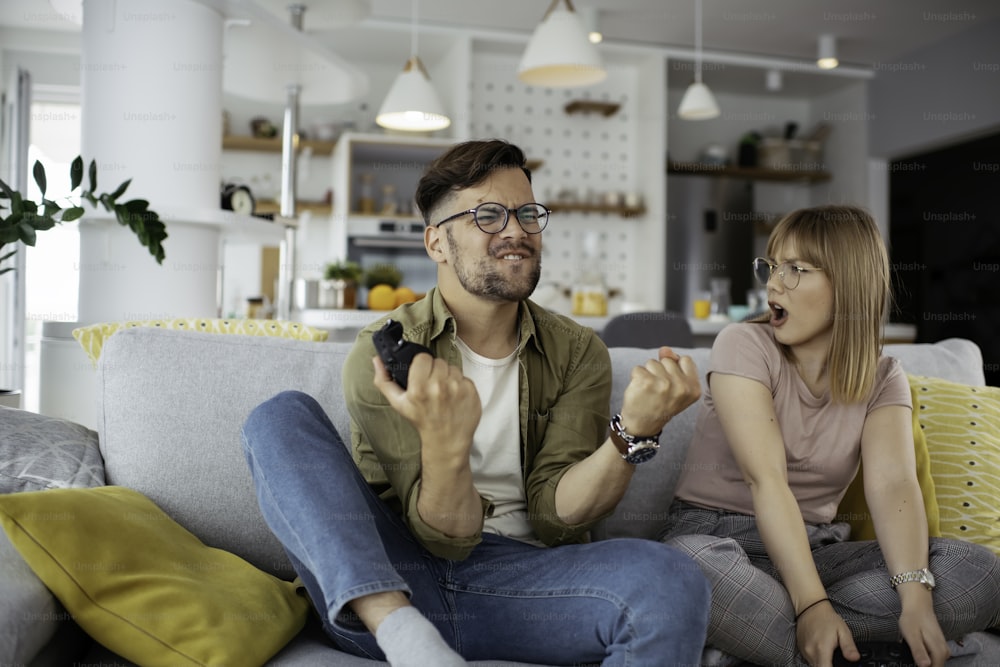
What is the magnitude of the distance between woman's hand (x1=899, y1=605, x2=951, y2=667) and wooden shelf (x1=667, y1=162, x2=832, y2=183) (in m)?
5.59

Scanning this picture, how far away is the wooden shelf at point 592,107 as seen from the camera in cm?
628

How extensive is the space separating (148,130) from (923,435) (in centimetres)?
238

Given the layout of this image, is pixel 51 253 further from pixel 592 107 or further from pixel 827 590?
pixel 827 590

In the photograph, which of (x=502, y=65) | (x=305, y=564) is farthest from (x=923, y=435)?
(x=502, y=65)

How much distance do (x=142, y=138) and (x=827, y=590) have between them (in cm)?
238

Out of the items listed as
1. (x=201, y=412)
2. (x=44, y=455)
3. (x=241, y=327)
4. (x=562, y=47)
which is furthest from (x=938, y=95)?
(x=44, y=455)

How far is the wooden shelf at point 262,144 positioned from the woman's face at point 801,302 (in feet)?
16.7

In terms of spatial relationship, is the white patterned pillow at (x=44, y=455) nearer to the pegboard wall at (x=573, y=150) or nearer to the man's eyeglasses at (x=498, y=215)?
the man's eyeglasses at (x=498, y=215)

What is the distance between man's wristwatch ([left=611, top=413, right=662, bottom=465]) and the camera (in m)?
1.29

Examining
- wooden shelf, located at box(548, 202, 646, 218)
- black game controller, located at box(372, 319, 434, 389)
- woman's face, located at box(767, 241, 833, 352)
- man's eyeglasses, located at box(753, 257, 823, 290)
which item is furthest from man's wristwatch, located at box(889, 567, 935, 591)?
wooden shelf, located at box(548, 202, 646, 218)

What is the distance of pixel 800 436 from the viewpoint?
161 centimetres

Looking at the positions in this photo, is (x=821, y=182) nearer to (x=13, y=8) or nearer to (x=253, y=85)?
(x=253, y=85)

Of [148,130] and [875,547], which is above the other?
[148,130]

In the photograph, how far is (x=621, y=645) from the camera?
3.86 ft
